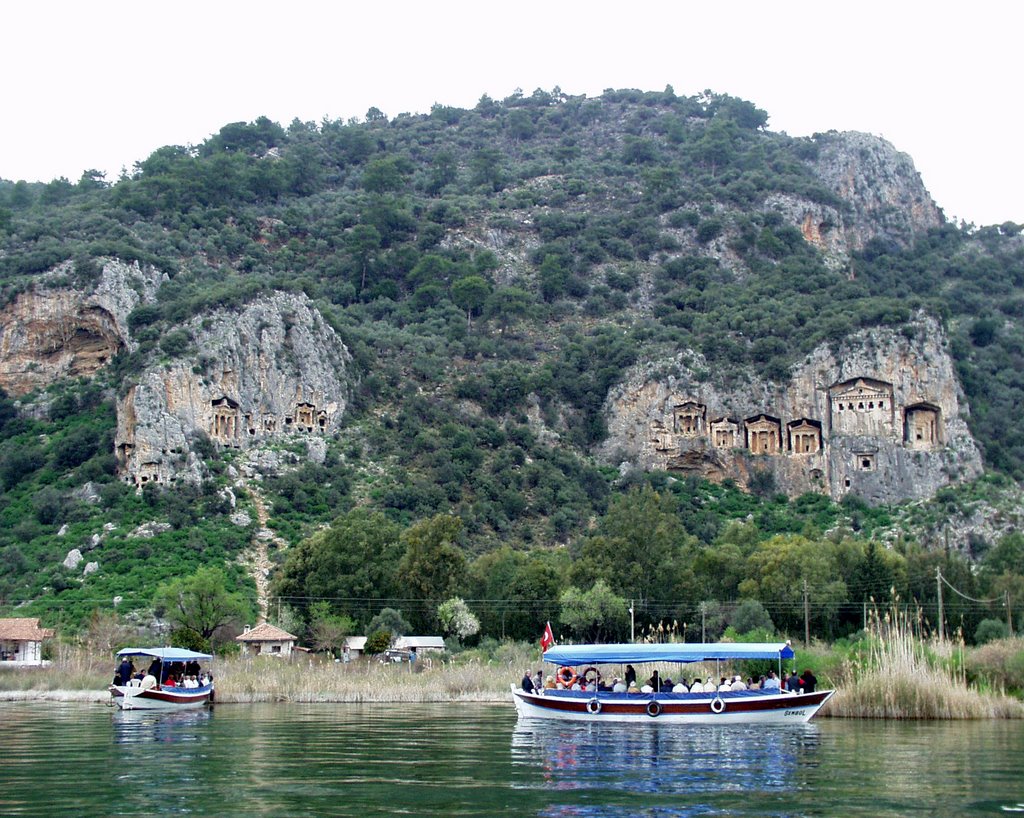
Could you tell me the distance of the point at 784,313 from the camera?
11406 cm

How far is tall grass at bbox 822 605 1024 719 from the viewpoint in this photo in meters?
35.9

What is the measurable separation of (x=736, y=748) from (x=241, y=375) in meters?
69.6

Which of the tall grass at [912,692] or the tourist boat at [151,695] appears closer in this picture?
the tall grass at [912,692]

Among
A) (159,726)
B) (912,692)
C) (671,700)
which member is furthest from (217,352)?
(912,692)

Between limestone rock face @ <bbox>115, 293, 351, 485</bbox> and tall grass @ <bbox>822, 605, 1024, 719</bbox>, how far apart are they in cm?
5594

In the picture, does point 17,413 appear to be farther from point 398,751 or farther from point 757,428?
point 398,751

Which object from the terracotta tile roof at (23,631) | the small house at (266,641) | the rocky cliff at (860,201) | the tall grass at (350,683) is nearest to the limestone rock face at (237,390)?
the terracotta tile roof at (23,631)

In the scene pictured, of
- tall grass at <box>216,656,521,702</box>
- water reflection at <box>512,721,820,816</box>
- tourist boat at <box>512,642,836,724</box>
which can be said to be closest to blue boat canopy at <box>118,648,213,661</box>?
tall grass at <box>216,656,521,702</box>

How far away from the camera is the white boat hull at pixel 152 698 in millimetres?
42969

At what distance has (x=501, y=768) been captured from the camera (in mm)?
25562

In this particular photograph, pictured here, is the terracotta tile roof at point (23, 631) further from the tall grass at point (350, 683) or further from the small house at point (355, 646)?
the small house at point (355, 646)

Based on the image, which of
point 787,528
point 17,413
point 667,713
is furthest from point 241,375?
point 667,713

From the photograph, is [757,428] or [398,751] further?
[757,428]

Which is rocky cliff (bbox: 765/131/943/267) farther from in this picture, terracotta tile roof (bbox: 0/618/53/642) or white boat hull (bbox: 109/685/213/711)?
white boat hull (bbox: 109/685/213/711)
